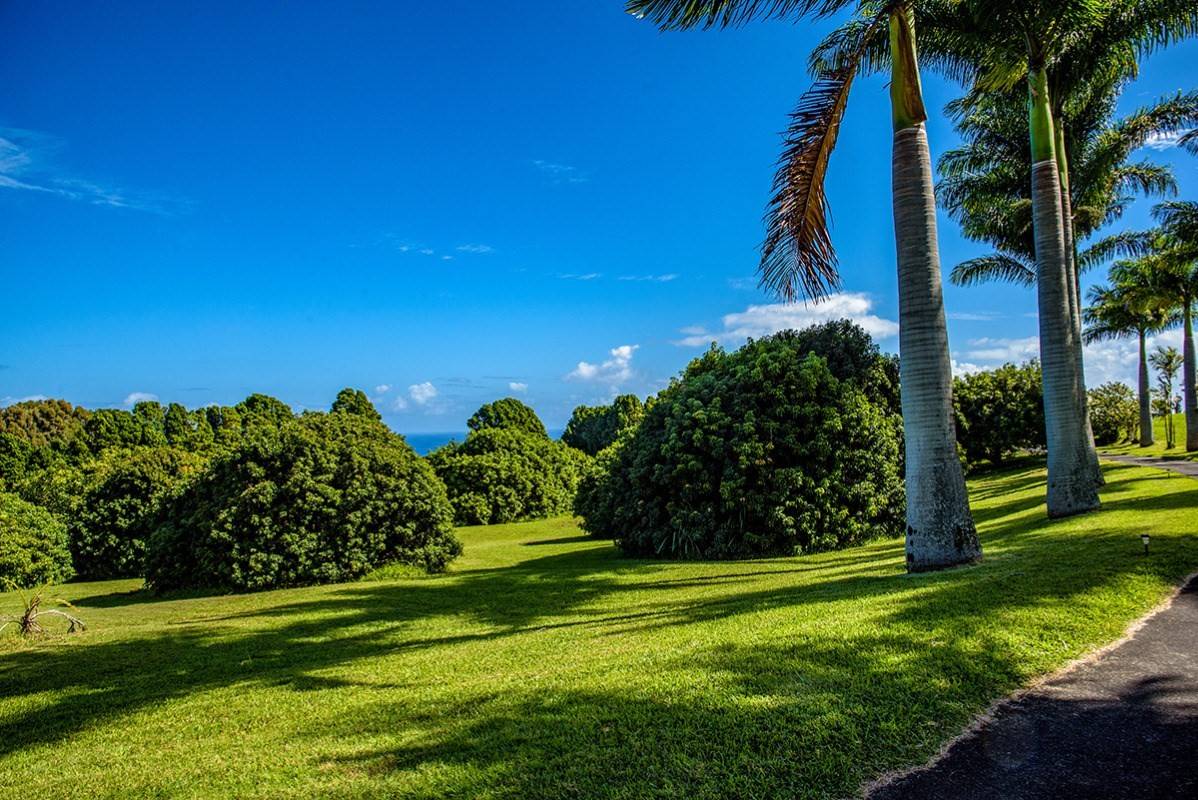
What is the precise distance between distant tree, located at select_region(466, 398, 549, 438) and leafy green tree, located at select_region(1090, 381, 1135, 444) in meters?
35.8

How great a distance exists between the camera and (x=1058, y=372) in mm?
13594

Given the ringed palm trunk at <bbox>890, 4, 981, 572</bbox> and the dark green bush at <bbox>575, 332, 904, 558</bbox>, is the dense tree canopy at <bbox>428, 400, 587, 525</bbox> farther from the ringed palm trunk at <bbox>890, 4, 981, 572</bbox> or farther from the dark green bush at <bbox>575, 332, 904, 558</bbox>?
the ringed palm trunk at <bbox>890, 4, 981, 572</bbox>

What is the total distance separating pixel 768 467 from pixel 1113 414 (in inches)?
1621

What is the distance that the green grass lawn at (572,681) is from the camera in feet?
13.9

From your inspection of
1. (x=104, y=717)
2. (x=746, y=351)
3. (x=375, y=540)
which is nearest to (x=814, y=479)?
(x=746, y=351)

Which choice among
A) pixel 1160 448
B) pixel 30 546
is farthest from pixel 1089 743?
pixel 1160 448

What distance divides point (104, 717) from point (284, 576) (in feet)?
28.5

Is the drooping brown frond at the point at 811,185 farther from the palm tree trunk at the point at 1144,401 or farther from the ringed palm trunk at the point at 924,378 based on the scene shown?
the palm tree trunk at the point at 1144,401

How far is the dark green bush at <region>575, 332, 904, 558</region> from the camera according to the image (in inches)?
617

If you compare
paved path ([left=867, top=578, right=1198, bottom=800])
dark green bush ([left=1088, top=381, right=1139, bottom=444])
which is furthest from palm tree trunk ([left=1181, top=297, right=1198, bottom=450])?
paved path ([left=867, top=578, right=1198, bottom=800])

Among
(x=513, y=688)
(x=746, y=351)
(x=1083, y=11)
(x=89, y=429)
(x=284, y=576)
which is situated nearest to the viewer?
(x=513, y=688)

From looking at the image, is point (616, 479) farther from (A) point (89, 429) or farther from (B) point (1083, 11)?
(A) point (89, 429)

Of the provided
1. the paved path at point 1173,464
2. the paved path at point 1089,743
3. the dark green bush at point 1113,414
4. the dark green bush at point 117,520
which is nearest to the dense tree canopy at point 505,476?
the dark green bush at point 117,520

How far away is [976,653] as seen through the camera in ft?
19.0
